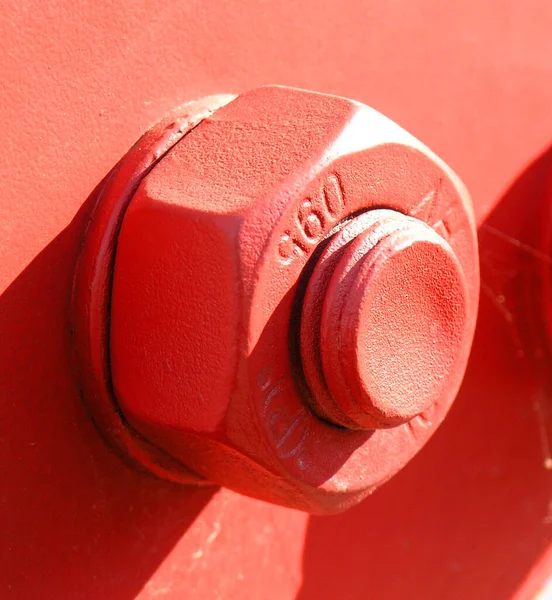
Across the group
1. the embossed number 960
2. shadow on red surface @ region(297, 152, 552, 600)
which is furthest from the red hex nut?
shadow on red surface @ region(297, 152, 552, 600)

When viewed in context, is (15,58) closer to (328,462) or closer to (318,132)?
(318,132)

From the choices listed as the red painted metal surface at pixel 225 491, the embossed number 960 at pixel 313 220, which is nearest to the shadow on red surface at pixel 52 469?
the red painted metal surface at pixel 225 491

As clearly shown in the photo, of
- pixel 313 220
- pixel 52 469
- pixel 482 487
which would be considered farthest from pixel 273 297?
pixel 482 487

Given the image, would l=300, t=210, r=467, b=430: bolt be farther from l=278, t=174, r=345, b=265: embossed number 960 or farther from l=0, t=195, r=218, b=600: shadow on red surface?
l=0, t=195, r=218, b=600: shadow on red surface

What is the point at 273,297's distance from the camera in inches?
18.3

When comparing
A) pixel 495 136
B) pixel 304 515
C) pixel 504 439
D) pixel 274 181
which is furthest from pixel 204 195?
pixel 504 439

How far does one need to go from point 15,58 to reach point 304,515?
0.46 meters

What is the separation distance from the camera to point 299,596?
2.44 feet

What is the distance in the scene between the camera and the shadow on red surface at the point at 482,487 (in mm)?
793

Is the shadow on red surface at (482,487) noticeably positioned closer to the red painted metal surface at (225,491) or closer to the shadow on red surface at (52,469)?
the red painted metal surface at (225,491)

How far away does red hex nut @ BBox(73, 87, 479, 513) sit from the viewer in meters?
0.46

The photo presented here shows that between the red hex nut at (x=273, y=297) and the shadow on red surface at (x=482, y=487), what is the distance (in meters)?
0.25

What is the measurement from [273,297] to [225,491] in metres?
0.26

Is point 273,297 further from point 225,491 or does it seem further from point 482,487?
point 482,487
